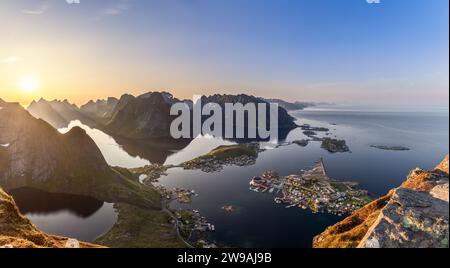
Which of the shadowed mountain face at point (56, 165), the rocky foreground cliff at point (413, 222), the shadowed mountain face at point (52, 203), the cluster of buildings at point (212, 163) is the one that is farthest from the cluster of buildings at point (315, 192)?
the rocky foreground cliff at point (413, 222)

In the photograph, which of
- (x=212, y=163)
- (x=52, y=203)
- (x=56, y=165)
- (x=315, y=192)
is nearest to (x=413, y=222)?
(x=315, y=192)

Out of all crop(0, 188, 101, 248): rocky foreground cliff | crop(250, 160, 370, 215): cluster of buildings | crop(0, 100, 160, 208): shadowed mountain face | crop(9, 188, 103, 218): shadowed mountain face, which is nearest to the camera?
crop(0, 188, 101, 248): rocky foreground cliff

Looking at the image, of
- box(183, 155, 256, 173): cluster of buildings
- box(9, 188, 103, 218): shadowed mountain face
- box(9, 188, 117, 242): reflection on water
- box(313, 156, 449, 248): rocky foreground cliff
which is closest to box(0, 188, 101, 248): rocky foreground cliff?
box(313, 156, 449, 248): rocky foreground cliff

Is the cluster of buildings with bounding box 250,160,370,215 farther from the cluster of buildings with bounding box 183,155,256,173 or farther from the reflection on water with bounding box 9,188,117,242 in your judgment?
the reflection on water with bounding box 9,188,117,242

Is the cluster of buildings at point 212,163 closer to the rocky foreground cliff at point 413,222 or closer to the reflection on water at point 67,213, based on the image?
the reflection on water at point 67,213

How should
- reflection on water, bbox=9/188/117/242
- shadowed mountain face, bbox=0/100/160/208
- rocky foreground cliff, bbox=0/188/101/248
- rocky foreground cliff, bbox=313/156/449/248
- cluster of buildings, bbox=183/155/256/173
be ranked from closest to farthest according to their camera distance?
rocky foreground cliff, bbox=313/156/449/248
rocky foreground cliff, bbox=0/188/101/248
reflection on water, bbox=9/188/117/242
shadowed mountain face, bbox=0/100/160/208
cluster of buildings, bbox=183/155/256/173

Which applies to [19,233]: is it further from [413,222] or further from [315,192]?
[315,192]
